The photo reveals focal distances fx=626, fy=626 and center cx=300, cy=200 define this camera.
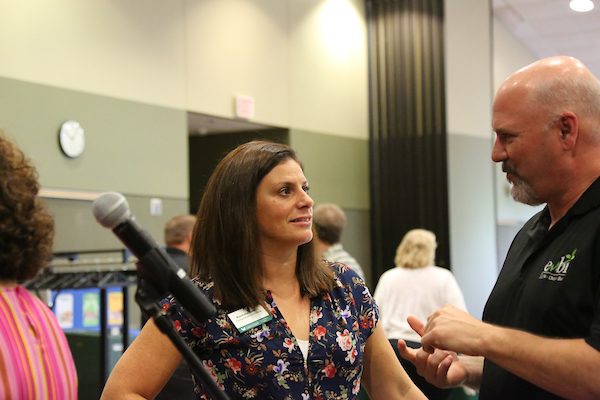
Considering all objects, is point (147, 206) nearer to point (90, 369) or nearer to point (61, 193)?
point (61, 193)

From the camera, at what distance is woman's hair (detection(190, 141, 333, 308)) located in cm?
170

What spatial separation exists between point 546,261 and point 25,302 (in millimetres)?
1193

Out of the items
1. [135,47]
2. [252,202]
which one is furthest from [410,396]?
[135,47]

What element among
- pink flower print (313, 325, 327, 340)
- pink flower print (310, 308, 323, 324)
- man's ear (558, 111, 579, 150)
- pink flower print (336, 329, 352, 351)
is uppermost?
man's ear (558, 111, 579, 150)

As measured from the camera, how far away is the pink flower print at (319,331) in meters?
1.66

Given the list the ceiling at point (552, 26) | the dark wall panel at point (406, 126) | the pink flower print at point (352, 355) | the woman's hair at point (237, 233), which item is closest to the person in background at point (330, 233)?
the woman's hair at point (237, 233)

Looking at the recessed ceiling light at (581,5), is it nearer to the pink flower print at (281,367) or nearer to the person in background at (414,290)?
the person in background at (414,290)

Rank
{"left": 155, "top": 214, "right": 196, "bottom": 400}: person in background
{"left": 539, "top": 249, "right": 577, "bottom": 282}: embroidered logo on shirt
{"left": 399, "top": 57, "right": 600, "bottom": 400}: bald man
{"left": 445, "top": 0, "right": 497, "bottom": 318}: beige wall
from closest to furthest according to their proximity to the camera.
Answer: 1. {"left": 399, "top": 57, "right": 600, "bottom": 400}: bald man
2. {"left": 539, "top": 249, "right": 577, "bottom": 282}: embroidered logo on shirt
3. {"left": 155, "top": 214, "right": 196, "bottom": 400}: person in background
4. {"left": 445, "top": 0, "right": 497, "bottom": 318}: beige wall

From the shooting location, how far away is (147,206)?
5.70m

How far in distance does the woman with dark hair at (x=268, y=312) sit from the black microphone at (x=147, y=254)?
0.38m

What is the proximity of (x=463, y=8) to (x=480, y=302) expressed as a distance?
12.0 ft

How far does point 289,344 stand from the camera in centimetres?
162

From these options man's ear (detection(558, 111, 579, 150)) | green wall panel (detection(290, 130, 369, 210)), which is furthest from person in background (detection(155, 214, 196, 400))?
green wall panel (detection(290, 130, 369, 210))

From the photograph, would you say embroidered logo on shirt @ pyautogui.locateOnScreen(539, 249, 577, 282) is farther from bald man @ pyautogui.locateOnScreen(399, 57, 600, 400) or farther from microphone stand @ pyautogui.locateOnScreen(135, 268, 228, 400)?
microphone stand @ pyautogui.locateOnScreen(135, 268, 228, 400)
